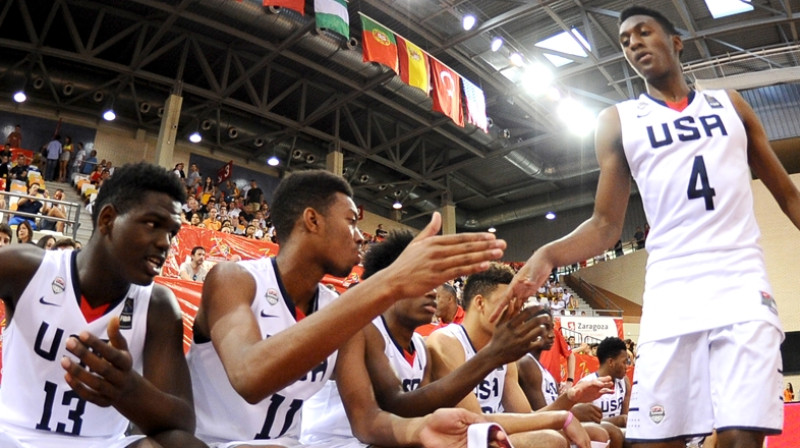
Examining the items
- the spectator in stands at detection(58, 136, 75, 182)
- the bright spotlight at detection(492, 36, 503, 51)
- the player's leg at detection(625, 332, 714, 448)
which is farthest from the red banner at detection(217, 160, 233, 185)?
the player's leg at detection(625, 332, 714, 448)

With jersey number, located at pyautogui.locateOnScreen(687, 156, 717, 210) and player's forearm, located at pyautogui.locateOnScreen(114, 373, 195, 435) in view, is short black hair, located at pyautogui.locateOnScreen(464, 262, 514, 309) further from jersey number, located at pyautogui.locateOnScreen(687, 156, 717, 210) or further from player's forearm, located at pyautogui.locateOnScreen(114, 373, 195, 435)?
player's forearm, located at pyautogui.locateOnScreen(114, 373, 195, 435)

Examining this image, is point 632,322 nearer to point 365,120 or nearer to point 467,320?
point 365,120

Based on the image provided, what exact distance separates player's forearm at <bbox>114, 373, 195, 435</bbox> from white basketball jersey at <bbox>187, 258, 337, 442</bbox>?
19 cm

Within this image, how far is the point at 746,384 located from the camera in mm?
1614

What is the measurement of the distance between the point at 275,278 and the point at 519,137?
16463 millimetres

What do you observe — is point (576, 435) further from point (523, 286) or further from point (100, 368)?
point (100, 368)

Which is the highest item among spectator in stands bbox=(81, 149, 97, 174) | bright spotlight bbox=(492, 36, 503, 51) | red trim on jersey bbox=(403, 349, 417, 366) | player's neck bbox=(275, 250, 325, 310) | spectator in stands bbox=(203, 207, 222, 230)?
bright spotlight bbox=(492, 36, 503, 51)

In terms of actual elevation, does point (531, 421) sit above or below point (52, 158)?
below

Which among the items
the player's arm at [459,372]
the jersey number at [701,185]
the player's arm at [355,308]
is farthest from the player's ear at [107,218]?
the jersey number at [701,185]

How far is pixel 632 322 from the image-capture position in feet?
57.7

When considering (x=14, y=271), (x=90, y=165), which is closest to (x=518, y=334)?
(x=14, y=271)

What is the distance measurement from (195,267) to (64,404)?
6224mm

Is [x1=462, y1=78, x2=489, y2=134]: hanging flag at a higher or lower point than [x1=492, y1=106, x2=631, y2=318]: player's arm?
higher

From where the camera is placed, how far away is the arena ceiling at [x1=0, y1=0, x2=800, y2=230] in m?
12.4
